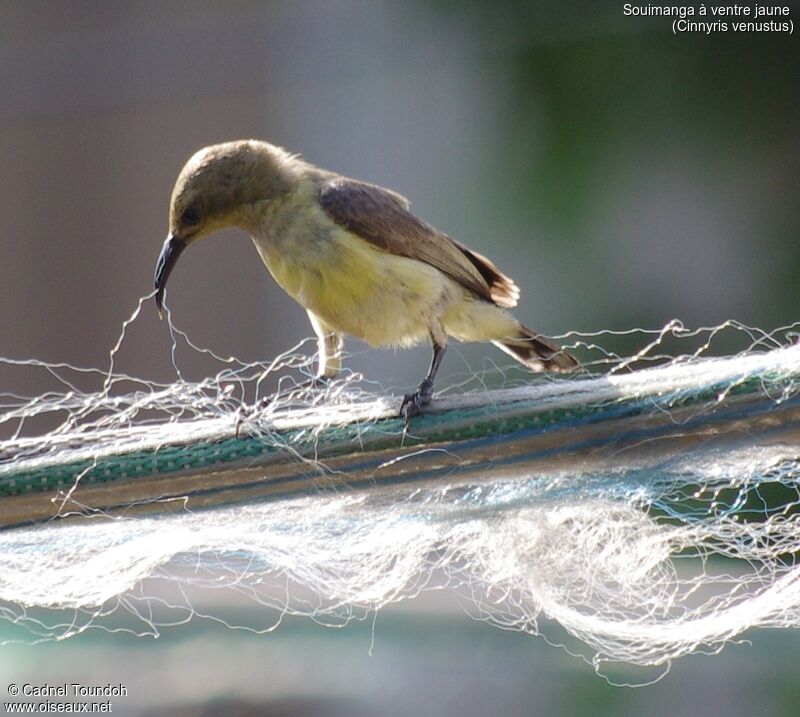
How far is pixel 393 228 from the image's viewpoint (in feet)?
12.5

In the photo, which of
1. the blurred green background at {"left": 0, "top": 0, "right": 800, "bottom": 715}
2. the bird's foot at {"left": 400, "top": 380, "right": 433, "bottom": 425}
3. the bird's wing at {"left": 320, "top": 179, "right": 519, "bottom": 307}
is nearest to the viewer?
the bird's foot at {"left": 400, "top": 380, "right": 433, "bottom": 425}

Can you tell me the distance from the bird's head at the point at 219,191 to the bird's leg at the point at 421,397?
67 centimetres

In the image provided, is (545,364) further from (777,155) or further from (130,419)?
(777,155)

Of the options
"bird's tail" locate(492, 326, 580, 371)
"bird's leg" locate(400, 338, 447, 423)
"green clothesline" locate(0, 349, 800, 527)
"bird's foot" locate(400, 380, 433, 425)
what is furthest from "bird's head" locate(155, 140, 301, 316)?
"green clothesline" locate(0, 349, 800, 527)

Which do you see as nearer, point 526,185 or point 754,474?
point 754,474

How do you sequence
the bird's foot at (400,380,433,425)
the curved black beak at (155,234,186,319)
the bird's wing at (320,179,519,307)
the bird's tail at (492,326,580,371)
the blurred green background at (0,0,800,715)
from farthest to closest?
the blurred green background at (0,0,800,715) < the bird's tail at (492,326,580,371) < the bird's wing at (320,179,519,307) < the curved black beak at (155,234,186,319) < the bird's foot at (400,380,433,425)

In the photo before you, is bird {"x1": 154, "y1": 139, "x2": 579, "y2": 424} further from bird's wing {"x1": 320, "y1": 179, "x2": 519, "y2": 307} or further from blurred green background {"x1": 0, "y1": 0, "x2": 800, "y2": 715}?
blurred green background {"x1": 0, "y1": 0, "x2": 800, "y2": 715}

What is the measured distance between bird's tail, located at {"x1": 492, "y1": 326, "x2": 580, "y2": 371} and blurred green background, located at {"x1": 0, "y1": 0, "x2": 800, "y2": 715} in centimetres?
375

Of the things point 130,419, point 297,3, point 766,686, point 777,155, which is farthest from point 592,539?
point 297,3

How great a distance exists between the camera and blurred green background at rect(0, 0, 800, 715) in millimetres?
8805

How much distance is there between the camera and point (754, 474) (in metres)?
2.26

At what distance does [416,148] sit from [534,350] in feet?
16.6

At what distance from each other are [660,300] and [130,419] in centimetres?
651

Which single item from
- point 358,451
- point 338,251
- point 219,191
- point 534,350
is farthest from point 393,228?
point 358,451
